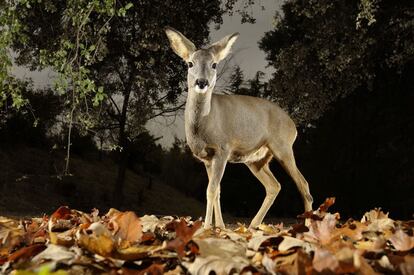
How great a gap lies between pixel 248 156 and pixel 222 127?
69 cm

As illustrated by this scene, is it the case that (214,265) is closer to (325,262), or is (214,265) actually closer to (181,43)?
(325,262)

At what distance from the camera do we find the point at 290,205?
25.6m

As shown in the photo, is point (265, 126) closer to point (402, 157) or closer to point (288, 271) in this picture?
point (288, 271)

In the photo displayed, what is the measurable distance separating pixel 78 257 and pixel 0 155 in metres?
24.1

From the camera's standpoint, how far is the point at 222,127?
665 centimetres

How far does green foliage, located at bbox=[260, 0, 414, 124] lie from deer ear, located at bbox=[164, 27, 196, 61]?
28.3ft

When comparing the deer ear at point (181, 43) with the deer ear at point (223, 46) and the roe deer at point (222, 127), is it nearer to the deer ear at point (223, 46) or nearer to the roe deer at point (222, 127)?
the roe deer at point (222, 127)

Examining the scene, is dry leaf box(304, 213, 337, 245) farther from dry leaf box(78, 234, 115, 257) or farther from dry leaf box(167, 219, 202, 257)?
Answer: dry leaf box(78, 234, 115, 257)

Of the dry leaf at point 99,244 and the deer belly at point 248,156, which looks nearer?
the dry leaf at point 99,244

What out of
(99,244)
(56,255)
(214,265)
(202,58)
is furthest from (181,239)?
(202,58)

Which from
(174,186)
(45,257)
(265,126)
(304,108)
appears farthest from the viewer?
(174,186)

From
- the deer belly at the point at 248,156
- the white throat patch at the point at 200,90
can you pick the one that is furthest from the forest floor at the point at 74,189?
the white throat patch at the point at 200,90

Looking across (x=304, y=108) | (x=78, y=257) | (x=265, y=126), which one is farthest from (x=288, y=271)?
(x=304, y=108)

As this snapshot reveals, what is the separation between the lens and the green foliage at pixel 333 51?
49.3ft
